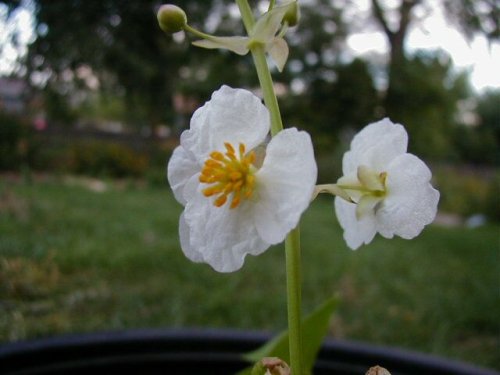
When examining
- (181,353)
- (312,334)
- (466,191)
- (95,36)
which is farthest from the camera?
(466,191)

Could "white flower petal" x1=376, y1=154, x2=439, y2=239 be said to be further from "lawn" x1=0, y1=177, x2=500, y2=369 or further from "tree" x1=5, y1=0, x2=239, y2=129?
"tree" x1=5, y1=0, x2=239, y2=129

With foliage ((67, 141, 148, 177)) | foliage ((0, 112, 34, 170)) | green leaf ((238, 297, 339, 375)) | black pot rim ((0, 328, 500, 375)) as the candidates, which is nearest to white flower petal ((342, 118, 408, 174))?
green leaf ((238, 297, 339, 375))

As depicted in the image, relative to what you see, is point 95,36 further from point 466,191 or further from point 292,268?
point 466,191

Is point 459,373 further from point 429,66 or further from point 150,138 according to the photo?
point 150,138

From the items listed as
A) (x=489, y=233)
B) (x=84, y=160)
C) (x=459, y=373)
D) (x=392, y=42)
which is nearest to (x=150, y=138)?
(x=84, y=160)

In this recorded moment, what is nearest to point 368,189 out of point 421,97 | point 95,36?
point 95,36
